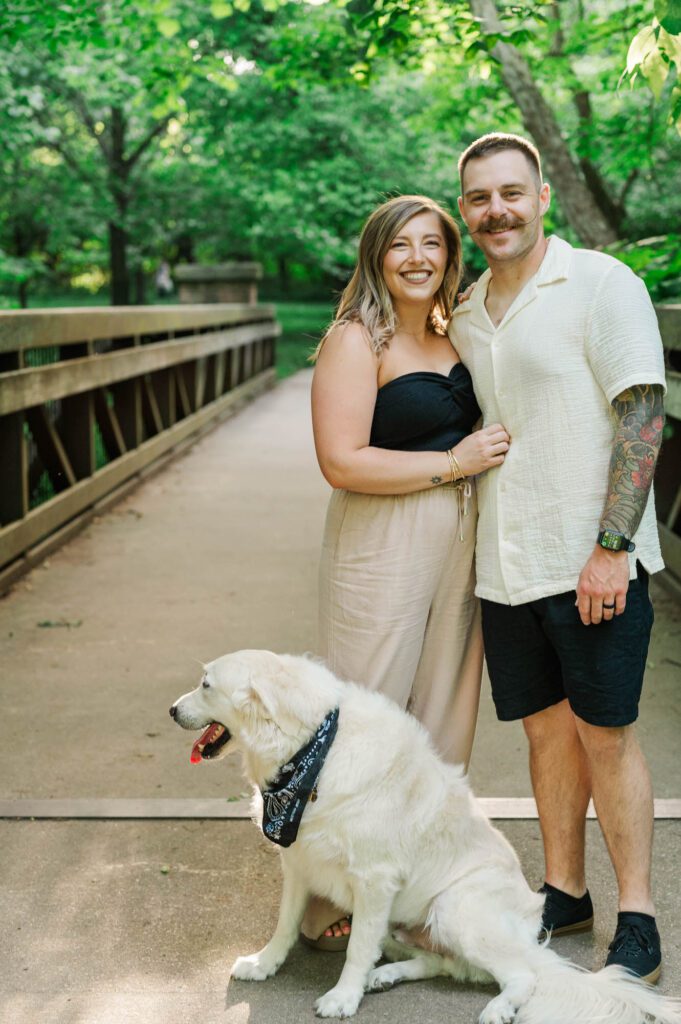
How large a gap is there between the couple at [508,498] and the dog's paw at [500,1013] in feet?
1.20

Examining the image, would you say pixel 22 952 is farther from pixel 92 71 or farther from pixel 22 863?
pixel 92 71

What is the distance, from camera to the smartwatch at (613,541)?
2.84 metres

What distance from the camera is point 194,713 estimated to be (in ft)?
9.52

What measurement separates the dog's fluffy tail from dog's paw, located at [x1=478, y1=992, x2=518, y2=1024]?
26mm

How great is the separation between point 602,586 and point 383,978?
47.1 inches

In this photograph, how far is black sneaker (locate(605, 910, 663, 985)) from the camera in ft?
9.57

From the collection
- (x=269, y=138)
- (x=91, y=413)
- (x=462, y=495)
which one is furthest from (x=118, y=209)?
(x=462, y=495)

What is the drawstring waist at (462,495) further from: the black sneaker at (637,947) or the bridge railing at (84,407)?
the bridge railing at (84,407)

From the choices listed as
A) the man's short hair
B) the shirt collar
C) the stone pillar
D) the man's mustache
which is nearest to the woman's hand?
the shirt collar

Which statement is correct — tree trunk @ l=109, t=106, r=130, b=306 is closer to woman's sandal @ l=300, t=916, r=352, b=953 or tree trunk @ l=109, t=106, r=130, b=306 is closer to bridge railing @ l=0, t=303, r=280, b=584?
bridge railing @ l=0, t=303, r=280, b=584

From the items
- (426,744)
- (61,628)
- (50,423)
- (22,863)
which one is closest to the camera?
(426,744)

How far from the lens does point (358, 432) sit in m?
3.23

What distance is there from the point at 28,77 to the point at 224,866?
48.7 feet

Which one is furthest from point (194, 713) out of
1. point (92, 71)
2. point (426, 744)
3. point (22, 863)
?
point (92, 71)
